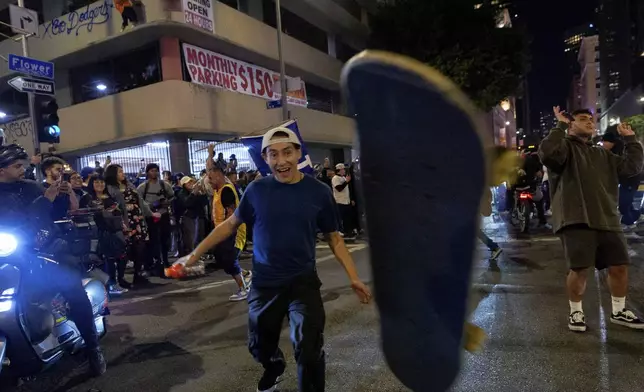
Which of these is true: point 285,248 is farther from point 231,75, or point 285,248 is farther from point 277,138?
point 231,75

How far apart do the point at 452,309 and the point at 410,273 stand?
0.18 m

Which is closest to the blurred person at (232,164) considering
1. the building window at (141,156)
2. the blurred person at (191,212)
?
the blurred person at (191,212)

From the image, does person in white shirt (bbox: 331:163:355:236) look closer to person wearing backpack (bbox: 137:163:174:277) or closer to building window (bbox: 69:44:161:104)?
person wearing backpack (bbox: 137:163:174:277)

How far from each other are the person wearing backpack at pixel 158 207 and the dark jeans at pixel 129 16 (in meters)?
8.08

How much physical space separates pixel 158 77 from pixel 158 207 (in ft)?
27.6

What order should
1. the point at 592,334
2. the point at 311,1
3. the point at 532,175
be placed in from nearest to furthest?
the point at 592,334 < the point at 532,175 < the point at 311,1

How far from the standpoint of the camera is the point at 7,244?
10.6 feet

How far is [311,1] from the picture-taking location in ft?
71.9

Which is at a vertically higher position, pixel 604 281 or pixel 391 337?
pixel 391 337

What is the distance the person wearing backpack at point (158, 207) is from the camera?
27.6ft

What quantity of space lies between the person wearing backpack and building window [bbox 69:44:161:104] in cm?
796

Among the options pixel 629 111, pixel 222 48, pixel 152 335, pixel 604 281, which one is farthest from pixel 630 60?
pixel 152 335

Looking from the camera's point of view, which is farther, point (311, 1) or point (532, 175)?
point (311, 1)

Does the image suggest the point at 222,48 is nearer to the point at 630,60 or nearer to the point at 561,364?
the point at 561,364
